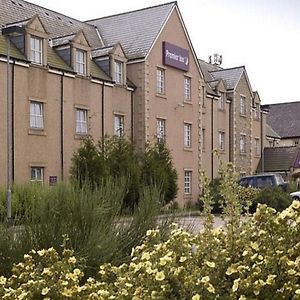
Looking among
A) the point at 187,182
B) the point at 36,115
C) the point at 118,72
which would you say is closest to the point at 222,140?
the point at 187,182

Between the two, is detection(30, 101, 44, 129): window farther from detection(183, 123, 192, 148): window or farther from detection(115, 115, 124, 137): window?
detection(183, 123, 192, 148): window

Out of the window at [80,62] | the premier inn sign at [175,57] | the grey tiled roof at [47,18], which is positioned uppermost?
the grey tiled roof at [47,18]

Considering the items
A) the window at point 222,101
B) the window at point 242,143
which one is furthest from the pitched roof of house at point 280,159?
the window at point 222,101

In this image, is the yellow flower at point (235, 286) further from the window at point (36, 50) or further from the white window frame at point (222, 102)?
the white window frame at point (222, 102)

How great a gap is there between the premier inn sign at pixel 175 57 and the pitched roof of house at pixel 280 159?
663 inches

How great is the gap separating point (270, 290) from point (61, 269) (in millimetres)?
1840

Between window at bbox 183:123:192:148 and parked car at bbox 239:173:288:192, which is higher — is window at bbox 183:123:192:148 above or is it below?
above

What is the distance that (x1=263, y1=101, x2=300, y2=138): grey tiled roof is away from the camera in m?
70.0

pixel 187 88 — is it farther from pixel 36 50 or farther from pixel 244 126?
pixel 36 50

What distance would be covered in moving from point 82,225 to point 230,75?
134 feet

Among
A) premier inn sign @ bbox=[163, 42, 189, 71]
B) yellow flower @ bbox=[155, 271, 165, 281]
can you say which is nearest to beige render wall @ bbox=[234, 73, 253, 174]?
premier inn sign @ bbox=[163, 42, 189, 71]

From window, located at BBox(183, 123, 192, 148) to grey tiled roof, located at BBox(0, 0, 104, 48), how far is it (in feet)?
24.1

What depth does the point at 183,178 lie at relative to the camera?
3722 centimetres

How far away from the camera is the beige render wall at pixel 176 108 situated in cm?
3444
